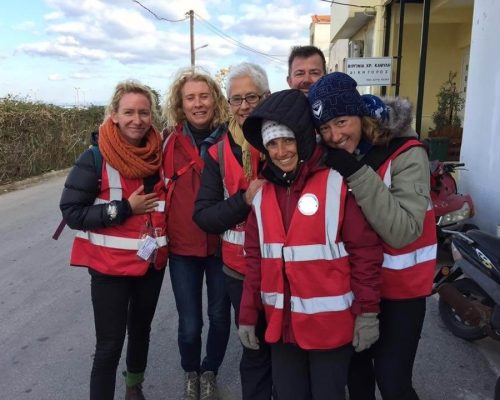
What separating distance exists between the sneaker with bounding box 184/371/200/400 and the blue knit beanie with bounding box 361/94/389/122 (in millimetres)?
1912

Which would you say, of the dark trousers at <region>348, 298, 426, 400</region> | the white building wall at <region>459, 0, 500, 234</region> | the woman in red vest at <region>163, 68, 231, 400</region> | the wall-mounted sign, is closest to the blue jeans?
the woman in red vest at <region>163, 68, 231, 400</region>

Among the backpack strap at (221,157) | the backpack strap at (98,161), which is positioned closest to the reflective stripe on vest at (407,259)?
the backpack strap at (221,157)

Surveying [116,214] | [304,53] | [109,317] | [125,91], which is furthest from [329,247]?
[304,53]

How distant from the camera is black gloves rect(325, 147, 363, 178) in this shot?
1.88m

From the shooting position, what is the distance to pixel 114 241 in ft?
8.20

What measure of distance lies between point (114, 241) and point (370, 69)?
26.7 feet

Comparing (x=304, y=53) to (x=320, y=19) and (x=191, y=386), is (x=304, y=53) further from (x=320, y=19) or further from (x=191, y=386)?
(x=320, y=19)

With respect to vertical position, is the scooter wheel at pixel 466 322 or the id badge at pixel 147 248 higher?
the id badge at pixel 147 248

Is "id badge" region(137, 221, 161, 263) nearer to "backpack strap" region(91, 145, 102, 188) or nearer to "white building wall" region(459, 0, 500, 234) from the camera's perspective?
"backpack strap" region(91, 145, 102, 188)

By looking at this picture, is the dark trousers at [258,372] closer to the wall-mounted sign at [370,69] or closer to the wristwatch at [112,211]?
the wristwatch at [112,211]

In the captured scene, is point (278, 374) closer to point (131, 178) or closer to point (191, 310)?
point (191, 310)

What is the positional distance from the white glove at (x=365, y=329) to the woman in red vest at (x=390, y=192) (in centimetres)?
17

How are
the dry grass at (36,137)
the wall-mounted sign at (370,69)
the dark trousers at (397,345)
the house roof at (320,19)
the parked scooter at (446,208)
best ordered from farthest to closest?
1. the house roof at (320,19)
2. the dry grass at (36,137)
3. the wall-mounted sign at (370,69)
4. the parked scooter at (446,208)
5. the dark trousers at (397,345)

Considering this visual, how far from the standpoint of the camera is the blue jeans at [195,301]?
279 centimetres
